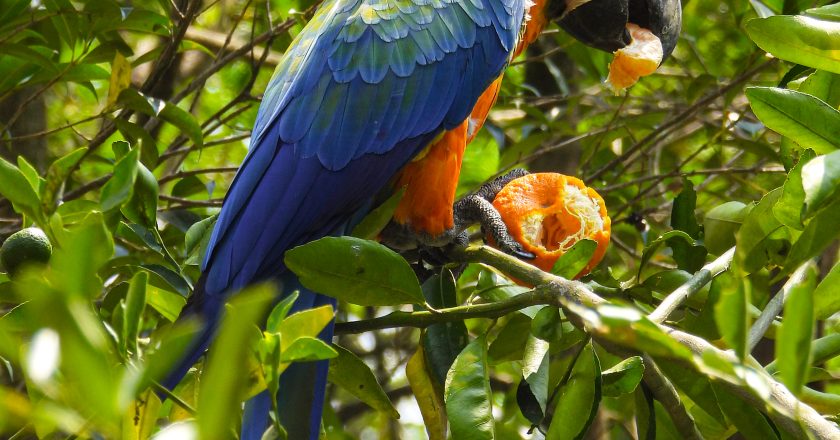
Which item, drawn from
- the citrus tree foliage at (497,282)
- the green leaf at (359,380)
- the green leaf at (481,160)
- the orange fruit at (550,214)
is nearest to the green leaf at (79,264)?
the citrus tree foliage at (497,282)

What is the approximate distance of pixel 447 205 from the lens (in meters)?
1.59

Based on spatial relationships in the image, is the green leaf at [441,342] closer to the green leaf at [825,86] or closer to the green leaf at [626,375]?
the green leaf at [626,375]

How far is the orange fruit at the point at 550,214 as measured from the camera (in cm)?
143

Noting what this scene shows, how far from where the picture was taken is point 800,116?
0.96m

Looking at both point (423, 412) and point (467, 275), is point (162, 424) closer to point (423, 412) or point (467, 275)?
point (467, 275)

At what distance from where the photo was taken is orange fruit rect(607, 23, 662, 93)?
5.90ft

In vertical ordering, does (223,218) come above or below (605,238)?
above

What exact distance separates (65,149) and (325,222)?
140 centimetres

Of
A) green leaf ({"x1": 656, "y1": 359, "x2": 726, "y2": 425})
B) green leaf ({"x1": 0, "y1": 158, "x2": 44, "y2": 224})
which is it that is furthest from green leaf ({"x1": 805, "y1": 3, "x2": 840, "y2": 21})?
green leaf ({"x1": 0, "y1": 158, "x2": 44, "y2": 224})

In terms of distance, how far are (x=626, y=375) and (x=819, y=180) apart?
0.30 m

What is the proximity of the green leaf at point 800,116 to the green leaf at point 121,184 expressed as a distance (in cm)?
58

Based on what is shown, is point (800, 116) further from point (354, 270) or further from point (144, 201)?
point (144, 201)

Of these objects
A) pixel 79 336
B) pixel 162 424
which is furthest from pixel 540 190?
pixel 79 336

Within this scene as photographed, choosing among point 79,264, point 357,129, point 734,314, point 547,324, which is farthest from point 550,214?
point 79,264
